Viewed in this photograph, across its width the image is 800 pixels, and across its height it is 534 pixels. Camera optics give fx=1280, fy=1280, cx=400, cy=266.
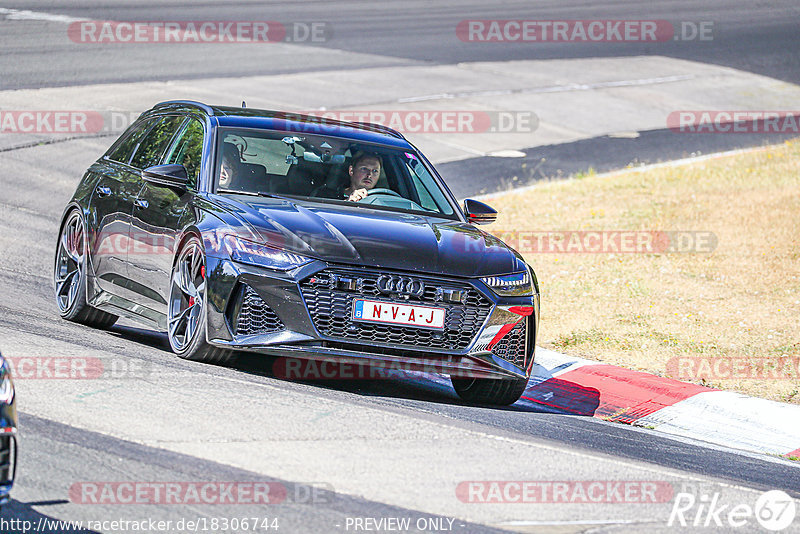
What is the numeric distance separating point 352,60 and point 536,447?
20.7m

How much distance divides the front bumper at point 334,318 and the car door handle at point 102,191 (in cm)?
212

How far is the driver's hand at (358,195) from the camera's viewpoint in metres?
8.80

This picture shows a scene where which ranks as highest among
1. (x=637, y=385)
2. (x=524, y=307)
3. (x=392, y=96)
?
(x=392, y=96)

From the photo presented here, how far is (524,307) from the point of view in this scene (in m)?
8.02

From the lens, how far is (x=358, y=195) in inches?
348

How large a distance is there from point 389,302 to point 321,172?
63.9 inches

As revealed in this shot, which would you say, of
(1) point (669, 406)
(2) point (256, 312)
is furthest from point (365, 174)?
(1) point (669, 406)

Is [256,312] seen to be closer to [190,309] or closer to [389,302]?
[190,309]

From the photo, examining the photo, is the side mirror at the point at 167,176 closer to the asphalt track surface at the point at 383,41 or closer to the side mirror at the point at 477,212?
the side mirror at the point at 477,212

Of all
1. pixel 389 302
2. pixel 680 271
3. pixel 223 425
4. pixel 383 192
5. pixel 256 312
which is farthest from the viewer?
pixel 680 271

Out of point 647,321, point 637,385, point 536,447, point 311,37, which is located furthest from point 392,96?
point 536,447

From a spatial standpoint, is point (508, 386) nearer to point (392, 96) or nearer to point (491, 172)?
point (491, 172)

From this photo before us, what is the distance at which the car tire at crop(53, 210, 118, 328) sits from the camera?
373 inches

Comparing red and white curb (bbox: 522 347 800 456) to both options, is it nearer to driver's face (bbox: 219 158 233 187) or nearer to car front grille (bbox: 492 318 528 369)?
car front grille (bbox: 492 318 528 369)
